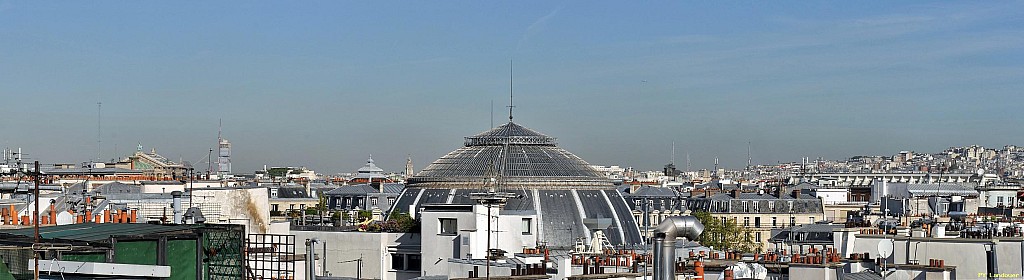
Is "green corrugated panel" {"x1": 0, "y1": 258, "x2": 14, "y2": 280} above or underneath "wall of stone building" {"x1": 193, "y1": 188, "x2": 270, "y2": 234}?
underneath

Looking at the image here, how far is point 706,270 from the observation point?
3005cm

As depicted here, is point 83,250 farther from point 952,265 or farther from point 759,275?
point 952,265

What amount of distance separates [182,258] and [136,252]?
0.88 meters

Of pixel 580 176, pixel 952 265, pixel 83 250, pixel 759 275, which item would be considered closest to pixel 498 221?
Answer: pixel 952 265

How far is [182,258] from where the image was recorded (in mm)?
19688

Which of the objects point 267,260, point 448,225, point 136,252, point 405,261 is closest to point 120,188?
point 405,261

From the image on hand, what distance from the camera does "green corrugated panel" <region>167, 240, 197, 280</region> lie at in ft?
63.7

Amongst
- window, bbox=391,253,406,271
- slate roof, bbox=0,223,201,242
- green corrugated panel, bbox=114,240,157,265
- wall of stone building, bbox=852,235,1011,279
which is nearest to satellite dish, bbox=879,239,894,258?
wall of stone building, bbox=852,235,1011,279

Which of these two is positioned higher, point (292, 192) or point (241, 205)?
point (292, 192)

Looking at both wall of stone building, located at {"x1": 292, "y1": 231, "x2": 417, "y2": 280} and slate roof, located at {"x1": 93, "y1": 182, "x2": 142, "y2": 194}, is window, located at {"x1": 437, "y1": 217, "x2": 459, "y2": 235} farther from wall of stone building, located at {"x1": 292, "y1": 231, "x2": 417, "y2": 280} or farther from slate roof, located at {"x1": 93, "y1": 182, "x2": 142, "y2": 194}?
slate roof, located at {"x1": 93, "y1": 182, "x2": 142, "y2": 194}

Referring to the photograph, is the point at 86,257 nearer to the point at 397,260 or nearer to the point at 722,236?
the point at 397,260

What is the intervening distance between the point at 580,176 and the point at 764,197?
27.5 metres

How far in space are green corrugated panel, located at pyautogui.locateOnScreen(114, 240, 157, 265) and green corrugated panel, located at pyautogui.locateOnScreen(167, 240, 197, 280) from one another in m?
0.31

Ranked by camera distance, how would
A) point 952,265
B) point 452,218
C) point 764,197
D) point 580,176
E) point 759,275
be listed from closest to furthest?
point 759,275 → point 952,265 → point 452,218 → point 580,176 → point 764,197
